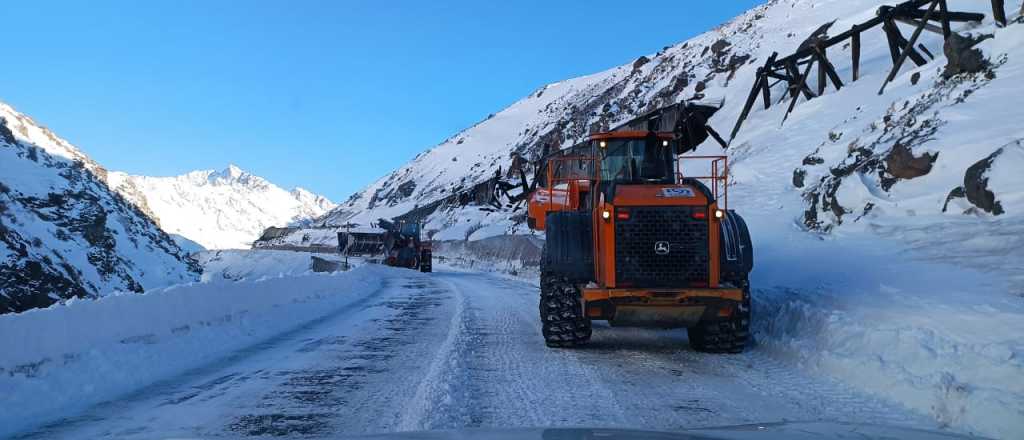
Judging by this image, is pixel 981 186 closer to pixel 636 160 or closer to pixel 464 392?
pixel 636 160

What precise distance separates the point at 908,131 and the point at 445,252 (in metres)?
43.7

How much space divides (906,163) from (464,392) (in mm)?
12106

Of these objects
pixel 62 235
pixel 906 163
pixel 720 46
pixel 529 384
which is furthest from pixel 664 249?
pixel 720 46

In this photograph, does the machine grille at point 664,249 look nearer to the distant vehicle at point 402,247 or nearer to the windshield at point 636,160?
the windshield at point 636,160

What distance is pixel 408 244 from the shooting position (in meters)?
46.1

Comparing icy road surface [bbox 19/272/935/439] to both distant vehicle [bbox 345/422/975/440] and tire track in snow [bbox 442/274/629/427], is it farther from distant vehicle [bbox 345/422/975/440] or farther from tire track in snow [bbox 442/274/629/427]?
distant vehicle [bbox 345/422/975/440]

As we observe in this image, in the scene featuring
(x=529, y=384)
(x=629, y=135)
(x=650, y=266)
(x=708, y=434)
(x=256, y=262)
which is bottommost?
(x=256, y=262)

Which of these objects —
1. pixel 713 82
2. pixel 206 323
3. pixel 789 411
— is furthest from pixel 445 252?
pixel 789 411

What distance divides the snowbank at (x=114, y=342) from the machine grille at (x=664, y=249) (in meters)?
4.95

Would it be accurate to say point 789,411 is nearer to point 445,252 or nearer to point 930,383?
point 930,383

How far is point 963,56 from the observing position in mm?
17078

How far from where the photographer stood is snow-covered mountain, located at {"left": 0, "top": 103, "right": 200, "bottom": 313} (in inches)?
819

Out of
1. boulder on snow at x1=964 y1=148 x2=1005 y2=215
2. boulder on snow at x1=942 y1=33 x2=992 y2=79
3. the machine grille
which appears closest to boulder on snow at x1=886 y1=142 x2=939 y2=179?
→ boulder on snow at x1=964 y1=148 x2=1005 y2=215

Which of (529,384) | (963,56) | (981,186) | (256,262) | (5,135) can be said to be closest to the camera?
(529,384)
